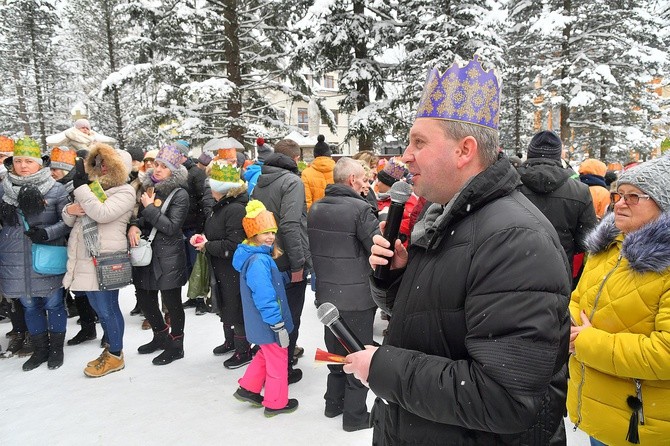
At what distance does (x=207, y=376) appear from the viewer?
459 centimetres

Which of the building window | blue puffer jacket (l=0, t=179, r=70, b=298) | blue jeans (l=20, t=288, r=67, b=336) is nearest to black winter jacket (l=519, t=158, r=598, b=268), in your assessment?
blue puffer jacket (l=0, t=179, r=70, b=298)

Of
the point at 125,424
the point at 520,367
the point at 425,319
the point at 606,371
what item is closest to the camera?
the point at 520,367

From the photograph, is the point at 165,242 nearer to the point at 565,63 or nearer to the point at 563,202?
the point at 563,202

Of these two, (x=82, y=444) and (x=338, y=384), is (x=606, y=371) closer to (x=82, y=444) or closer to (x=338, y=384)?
(x=338, y=384)

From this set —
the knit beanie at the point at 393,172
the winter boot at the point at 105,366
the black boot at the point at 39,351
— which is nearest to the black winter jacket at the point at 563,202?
the knit beanie at the point at 393,172

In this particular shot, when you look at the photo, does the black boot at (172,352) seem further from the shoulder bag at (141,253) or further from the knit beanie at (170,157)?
the knit beanie at (170,157)

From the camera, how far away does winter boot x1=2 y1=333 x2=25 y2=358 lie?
5.18 m

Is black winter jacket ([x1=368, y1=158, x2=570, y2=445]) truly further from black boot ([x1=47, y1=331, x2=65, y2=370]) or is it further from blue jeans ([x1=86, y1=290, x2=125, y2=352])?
black boot ([x1=47, y1=331, x2=65, y2=370])

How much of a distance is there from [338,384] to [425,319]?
2678 mm

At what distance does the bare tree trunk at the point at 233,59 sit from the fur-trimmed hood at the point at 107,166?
8.06 meters

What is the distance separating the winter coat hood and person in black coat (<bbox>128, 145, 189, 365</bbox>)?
3.56 metres

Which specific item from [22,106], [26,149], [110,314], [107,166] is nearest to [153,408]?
[110,314]

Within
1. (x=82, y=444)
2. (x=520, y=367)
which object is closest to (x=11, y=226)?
(x=82, y=444)

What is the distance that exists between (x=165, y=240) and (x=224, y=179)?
101 centimetres
